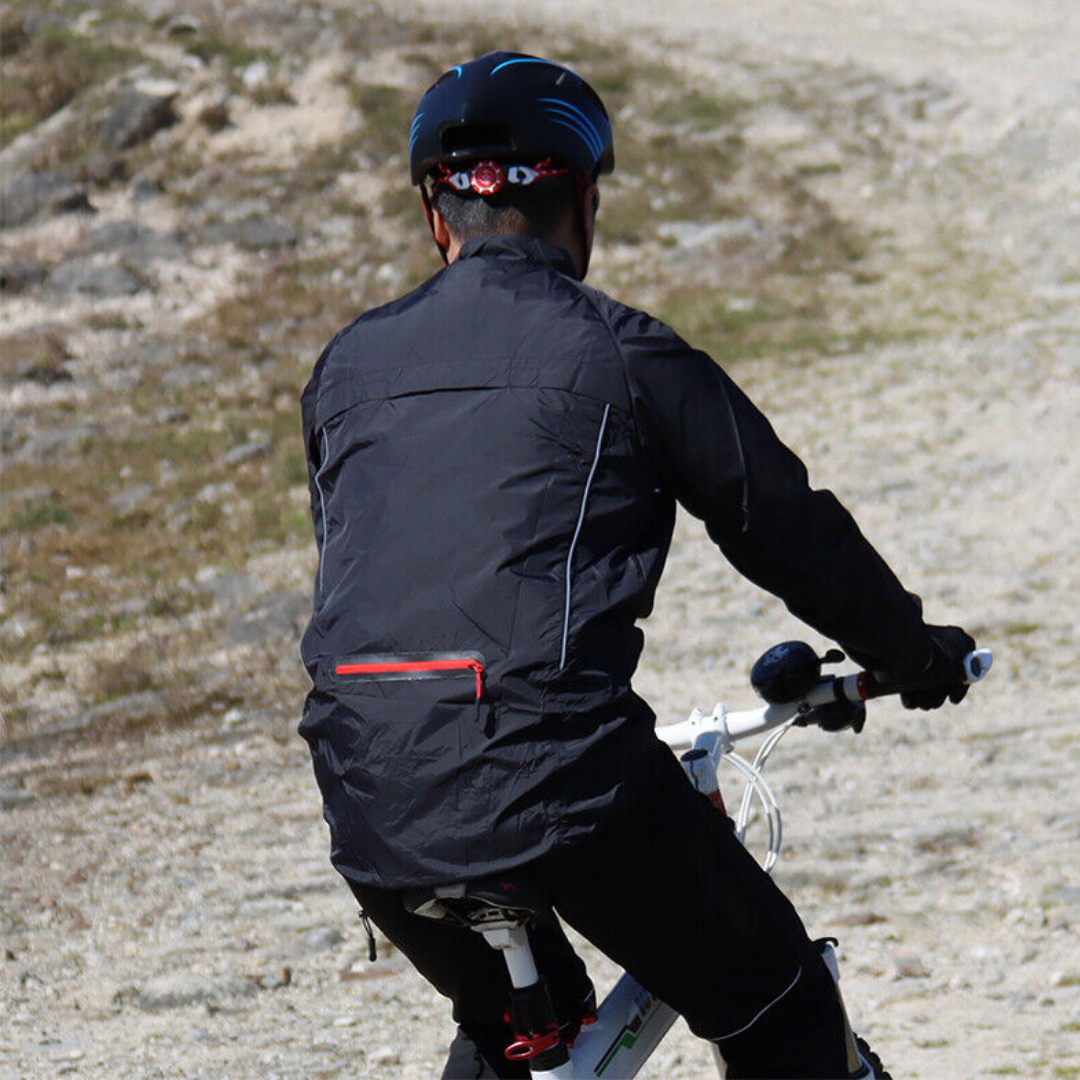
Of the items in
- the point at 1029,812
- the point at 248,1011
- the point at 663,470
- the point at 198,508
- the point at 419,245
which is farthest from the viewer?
the point at 419,245

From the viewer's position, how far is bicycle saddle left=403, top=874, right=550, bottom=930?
7.75 feet

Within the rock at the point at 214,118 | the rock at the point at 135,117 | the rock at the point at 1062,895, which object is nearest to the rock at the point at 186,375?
the rock at the point at 135,117

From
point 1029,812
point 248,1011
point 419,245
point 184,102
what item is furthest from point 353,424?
point 184,102

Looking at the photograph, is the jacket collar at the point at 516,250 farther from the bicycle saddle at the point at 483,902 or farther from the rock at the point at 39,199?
the rock at the point at 39,199

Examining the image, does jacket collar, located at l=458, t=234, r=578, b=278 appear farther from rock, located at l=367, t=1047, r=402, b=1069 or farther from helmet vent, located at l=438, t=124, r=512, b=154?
rock, located at l=367, t=1047, r=402, b=1069

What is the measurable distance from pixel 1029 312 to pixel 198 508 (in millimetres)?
5799

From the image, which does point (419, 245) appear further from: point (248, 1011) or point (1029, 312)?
point (248, 1011)

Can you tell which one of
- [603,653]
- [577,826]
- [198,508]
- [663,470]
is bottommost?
[198,508]

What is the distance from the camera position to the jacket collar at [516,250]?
265cm

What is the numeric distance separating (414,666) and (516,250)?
26.0 inches

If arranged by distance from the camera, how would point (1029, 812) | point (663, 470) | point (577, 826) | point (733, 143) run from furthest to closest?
point (733, 143)
point (1029, 812)
point (663, 470)
point (577, 826)

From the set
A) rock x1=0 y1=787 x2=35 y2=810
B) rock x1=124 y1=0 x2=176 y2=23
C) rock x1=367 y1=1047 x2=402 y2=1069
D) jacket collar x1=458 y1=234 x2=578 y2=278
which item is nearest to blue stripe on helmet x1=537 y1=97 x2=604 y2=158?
jacket collar x1=458 y1=234 x2=578 y2=278

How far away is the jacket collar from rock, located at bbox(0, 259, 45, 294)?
12602 millimetres

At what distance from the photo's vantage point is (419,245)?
47.8ft
